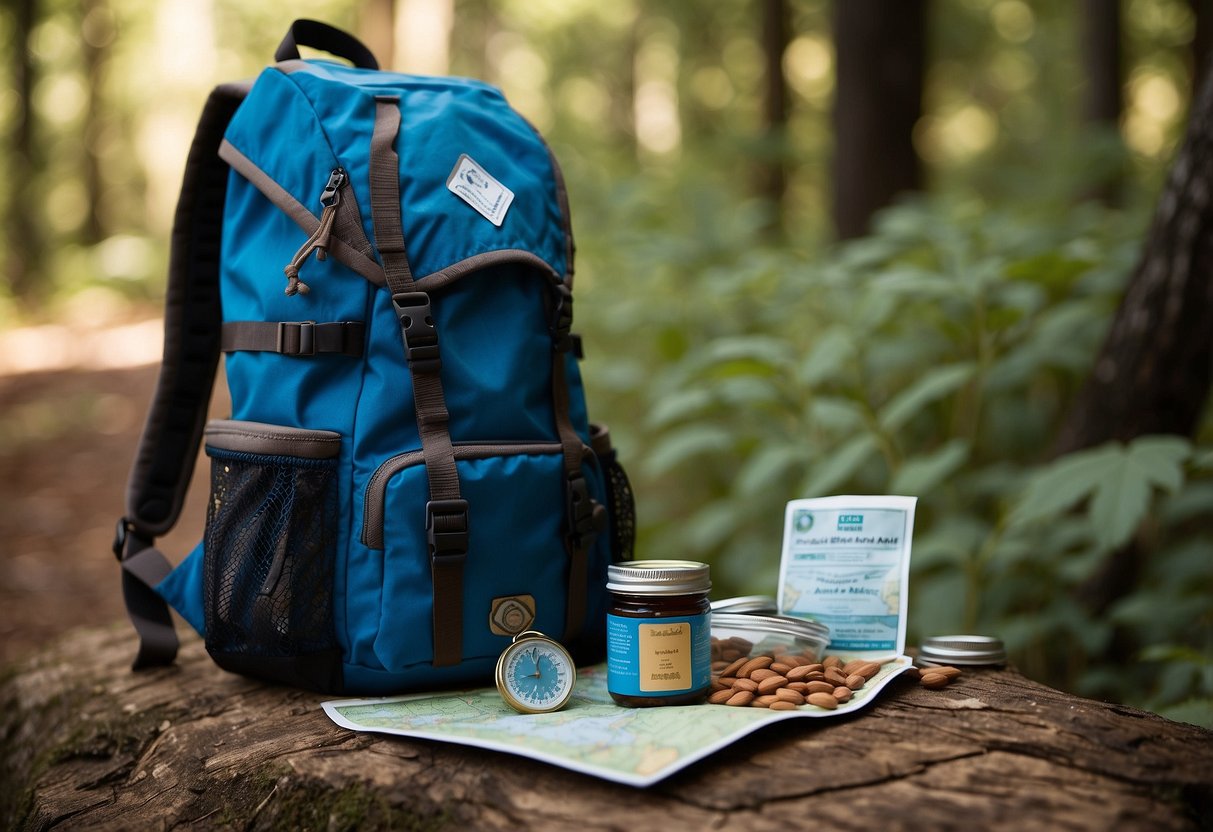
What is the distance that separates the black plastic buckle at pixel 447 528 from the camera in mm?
1522

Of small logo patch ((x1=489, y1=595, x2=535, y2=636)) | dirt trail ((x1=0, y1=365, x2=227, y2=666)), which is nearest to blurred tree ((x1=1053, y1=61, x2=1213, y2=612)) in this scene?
small logo patch ((x1=489, y1=595, x2=535, y2=636))

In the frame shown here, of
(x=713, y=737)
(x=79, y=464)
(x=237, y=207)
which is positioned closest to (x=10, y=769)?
(x=237, y=207)

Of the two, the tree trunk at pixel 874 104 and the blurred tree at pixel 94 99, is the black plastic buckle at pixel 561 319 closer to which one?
the tree trunk at pixel 874 104

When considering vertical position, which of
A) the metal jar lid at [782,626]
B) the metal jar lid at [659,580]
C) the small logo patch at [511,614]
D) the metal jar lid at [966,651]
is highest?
the metal jar lid at [659,580]

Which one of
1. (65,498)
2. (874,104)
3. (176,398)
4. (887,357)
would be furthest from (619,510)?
(65,498)

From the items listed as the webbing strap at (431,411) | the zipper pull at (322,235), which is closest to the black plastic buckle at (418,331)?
the webbing strap at (431,411)

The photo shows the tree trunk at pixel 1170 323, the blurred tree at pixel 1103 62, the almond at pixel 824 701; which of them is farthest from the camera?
the blurred tree at pixel 1103 62

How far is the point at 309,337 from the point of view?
63.1 inches

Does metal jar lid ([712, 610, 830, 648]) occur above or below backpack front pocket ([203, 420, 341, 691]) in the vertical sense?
below

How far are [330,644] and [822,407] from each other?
1373 millimetres

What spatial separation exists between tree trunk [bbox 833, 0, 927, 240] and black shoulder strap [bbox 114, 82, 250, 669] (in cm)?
310

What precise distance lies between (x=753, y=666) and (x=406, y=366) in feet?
2.38

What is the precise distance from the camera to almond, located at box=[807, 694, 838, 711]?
4.61ft

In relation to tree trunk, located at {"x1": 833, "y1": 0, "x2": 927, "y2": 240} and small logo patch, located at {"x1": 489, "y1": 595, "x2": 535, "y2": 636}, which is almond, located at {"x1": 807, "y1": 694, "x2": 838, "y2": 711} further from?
Answer: tree trunk, located at {"x1": 833, "y1": 0, "x2": 927, "y2": 240}
